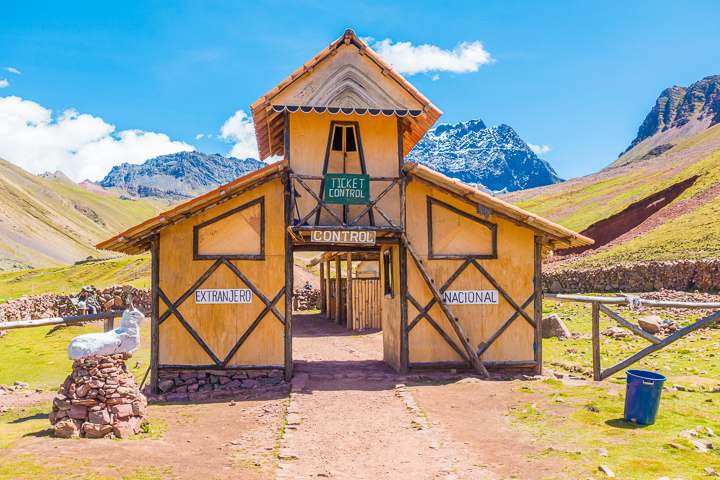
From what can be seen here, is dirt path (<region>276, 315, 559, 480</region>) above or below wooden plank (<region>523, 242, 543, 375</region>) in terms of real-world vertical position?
below

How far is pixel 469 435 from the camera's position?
290 inches

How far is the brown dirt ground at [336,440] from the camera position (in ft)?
19.2

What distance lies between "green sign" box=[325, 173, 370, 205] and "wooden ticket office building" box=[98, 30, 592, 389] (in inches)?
1.3

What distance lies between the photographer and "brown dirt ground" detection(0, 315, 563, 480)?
5867mm

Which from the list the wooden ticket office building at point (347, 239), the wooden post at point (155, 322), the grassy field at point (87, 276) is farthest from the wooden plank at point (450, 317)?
the grassy field at point (87, 276)

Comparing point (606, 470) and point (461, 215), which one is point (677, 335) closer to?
point (606, 470)

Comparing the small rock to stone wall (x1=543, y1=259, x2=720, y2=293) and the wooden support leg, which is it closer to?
the wooden support leg

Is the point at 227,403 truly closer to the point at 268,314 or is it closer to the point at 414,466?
the point at 268,314

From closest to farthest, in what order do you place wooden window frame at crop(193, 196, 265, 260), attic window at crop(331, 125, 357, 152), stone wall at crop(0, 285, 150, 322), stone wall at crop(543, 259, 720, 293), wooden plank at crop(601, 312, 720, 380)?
A: wooden plank at crop(601, 312, 720, 380)
wooden window frame at crop(193, 196, 265, 260)
attic window at crop(331, 125, 357, 152)
stone wall at crop(543, 259, 720, 293)
stone wall at crop(0, 285, 150, 322)

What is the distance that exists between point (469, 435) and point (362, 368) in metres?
5.26

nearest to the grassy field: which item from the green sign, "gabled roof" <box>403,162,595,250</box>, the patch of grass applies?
the patch of grass

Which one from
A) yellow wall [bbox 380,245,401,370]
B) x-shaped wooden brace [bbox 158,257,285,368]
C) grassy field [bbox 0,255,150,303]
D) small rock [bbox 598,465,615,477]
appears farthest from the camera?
grassy field [bbox 0,255,150,303]

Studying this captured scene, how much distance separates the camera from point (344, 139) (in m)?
11.8

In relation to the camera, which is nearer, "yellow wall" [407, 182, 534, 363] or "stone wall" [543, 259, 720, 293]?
"yellow wall" [407, 182, 534, 363]
